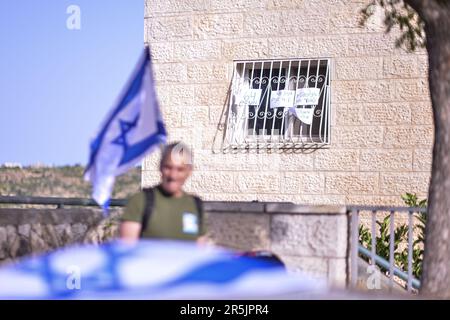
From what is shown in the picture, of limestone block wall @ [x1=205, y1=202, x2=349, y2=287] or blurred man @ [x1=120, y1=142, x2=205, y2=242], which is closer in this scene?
blurred man @ [x1=120, y1=142, x2=205, y2=242]

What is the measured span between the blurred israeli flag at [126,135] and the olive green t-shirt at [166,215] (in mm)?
377

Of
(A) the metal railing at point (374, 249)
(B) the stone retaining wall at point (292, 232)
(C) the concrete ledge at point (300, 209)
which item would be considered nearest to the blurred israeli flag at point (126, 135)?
(B) the stone retaining wall at point (292, 232)

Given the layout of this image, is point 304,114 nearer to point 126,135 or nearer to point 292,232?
point 292,232

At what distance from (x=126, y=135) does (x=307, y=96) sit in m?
4.66

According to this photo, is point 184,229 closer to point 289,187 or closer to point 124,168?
point 124,168

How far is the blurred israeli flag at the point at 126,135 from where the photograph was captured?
20.4ft

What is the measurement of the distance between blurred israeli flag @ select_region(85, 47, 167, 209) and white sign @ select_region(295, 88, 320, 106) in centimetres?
445

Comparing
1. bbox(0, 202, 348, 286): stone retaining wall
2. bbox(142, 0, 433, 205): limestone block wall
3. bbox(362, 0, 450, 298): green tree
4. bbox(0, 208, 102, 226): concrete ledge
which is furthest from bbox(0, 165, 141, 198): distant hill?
bbox(362, 0, 450, 298): green tree

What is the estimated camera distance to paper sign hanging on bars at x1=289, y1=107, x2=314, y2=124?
1060 centimetres

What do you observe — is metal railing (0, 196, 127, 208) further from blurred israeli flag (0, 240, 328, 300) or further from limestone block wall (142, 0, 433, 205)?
blurred israeli flag (0, 240, 328, 300)

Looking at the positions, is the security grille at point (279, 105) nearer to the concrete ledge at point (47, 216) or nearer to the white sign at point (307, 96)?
the white sign at point (307, 96)

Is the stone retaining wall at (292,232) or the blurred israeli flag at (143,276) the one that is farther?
the stone retaining wall at (292,232)
